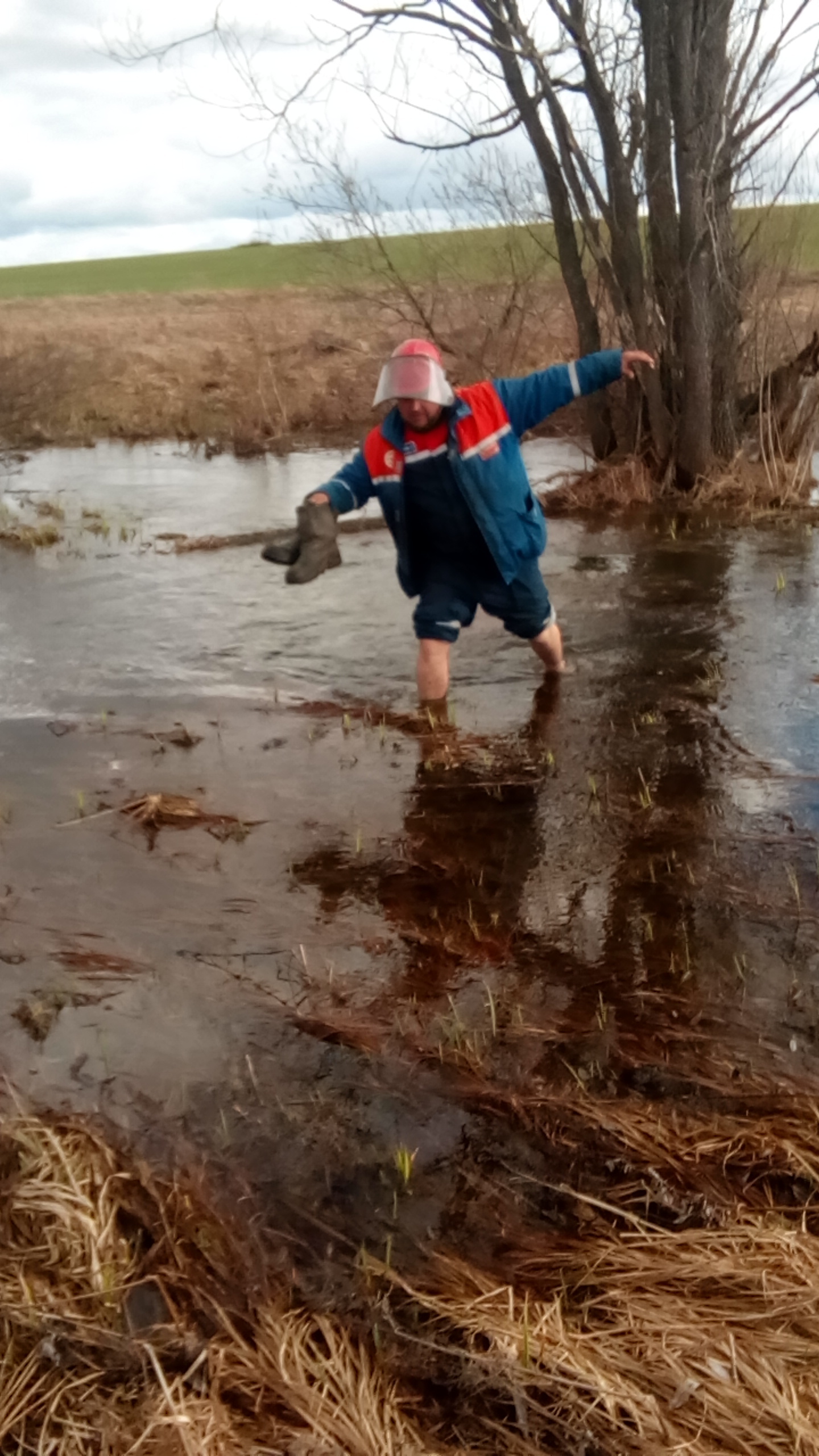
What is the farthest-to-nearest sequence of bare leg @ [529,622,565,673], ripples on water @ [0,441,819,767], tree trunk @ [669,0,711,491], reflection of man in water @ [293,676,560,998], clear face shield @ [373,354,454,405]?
tree trunk @ [669,0,711,491], ripples on water @ [0,441,819,767], bare leg @ [529,622,565,673], clear face shield @ [373,354,454,405], reflection of man in water @ [293,676,560,998]

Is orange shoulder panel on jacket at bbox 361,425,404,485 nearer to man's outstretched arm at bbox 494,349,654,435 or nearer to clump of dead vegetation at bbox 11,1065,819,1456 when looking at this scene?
man's outstretched arm at bbox 494,349,654,435

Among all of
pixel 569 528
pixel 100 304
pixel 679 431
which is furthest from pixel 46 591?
pixel 100 304

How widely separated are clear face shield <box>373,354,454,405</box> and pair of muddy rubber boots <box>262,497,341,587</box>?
1.99 ft

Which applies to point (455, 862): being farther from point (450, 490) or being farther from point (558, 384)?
point (558, 384)

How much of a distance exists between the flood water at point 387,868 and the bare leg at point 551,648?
4.4 inches

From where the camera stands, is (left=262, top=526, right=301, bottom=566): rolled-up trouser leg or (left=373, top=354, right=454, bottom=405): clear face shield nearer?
(left=373, top=354, right=454, bottom=405): clear face shield

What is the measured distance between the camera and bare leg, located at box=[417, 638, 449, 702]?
5398 millimetres

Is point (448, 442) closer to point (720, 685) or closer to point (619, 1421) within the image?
point (720, 685)

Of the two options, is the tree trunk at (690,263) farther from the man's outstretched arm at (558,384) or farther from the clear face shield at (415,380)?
the clear face shield at (415,380)

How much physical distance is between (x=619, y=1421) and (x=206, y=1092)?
139 centimetres

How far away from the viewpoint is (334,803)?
469 cm

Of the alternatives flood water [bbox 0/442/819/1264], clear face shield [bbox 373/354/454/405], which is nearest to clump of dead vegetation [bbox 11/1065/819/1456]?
flood water [bbox 0/442/819/1264]

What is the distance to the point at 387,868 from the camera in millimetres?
4109

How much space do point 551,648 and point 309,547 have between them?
1617mm
